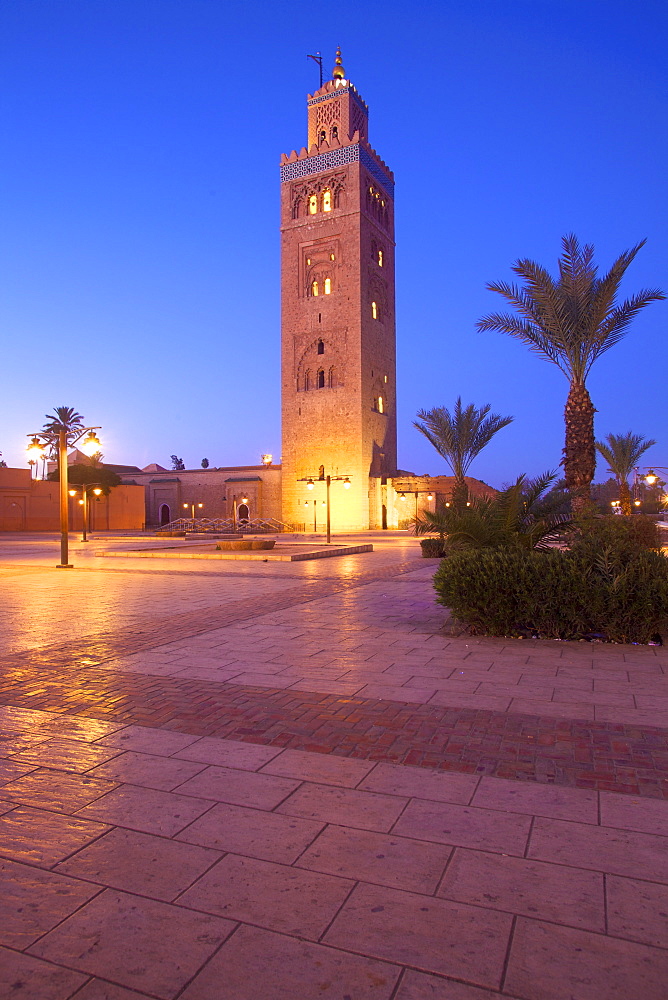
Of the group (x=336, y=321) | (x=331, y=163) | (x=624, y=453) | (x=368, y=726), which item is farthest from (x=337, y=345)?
(x=368, y=726)

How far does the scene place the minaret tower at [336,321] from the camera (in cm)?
4169

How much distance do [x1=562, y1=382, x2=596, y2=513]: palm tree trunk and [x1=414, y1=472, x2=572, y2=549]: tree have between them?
5430 millimetres

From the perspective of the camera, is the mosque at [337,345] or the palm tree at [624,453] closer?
the palm tree at [624,453]

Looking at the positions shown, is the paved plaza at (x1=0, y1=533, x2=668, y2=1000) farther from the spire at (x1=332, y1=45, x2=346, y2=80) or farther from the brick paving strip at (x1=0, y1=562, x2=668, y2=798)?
the spire at (x1=332, y1=45, x2=346, y2=80)

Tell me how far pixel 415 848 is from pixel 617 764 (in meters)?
1.37

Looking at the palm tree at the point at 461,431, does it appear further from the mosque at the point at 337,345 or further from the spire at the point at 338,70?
the spire at the point at 338,70

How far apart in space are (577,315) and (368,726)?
11.8 m

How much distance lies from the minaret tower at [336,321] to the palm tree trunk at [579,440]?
27.5 m

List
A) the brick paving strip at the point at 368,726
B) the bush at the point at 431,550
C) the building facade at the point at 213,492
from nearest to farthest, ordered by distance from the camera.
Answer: the brick paving strip at the point at 368,726 < the bush at the point at 431,550 < the building facade at the point at 213,492

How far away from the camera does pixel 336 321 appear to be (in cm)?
4231

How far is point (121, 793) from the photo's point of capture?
2.92m

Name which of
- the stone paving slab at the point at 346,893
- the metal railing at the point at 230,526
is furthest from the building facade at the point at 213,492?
the stone paving slab at the point at 346,893

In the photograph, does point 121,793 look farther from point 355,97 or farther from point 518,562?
point 355,97

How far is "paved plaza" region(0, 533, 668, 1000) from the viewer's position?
181cm
